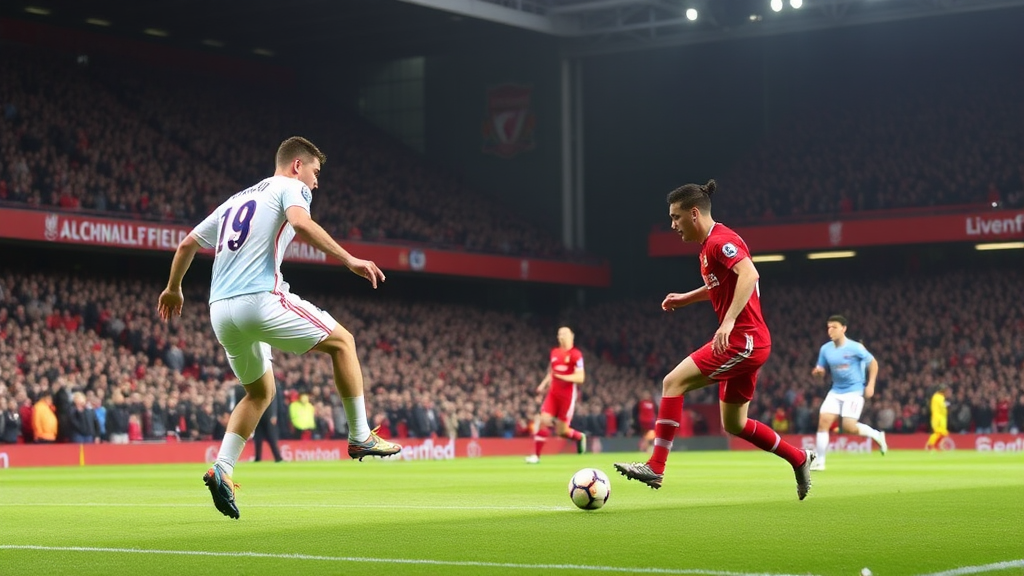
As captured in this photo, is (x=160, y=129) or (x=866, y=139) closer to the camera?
(x=160, y=129)

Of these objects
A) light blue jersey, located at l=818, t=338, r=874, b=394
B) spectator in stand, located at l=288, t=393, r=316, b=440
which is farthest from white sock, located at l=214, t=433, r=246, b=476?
spectator in stand, located at l=288, t=393, r=316, b=440

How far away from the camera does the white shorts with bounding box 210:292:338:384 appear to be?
917 cm

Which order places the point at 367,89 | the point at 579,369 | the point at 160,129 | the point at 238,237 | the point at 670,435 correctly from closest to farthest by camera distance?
the point at 238,237 → the point at 670,435 → the point at 579,369 → the point at 160,129 → the point at 367,89

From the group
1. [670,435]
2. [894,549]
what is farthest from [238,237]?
[894,549]

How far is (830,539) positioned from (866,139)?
39688mm

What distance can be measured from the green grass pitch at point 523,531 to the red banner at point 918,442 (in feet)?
71.8

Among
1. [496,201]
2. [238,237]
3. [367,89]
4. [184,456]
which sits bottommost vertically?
[184,456]

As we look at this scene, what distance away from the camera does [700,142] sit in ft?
163

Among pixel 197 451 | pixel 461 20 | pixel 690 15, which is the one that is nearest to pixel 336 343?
pixel 197 451

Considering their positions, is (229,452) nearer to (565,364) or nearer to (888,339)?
(565,364)

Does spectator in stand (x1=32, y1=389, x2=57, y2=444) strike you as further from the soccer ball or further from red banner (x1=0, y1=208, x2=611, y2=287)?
the soccer ball

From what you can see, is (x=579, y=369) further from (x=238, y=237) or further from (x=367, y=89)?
(x=367, y=89)

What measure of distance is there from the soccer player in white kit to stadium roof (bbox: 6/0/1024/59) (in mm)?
29656

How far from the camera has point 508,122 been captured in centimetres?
5038
